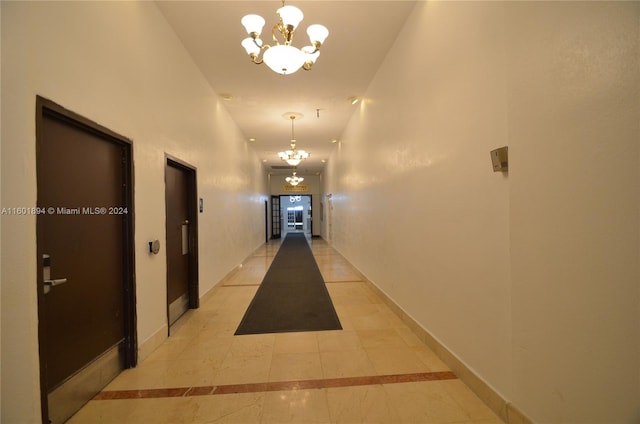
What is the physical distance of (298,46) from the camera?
12.1 ft

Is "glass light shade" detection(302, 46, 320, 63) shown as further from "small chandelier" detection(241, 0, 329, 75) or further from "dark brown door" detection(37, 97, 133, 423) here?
"dark brown door" detection(37, 97, 133, 423)

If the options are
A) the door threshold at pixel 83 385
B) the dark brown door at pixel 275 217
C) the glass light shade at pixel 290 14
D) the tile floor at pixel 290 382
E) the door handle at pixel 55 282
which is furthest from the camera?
the dark brown door at pixel 275 217

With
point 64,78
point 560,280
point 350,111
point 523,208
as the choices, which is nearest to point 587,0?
point 523,208

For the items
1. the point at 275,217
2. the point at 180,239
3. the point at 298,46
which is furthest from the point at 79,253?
the point at 275,217

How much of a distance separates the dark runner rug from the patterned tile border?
1016mm

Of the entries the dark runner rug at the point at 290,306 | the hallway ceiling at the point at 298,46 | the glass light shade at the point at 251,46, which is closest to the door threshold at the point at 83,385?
the dark runner rug at the point at 290,306

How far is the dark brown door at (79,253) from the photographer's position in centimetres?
169

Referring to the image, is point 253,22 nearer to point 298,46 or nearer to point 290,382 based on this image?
point 298,46

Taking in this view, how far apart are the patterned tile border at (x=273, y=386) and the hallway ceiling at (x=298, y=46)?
3744 millimetres

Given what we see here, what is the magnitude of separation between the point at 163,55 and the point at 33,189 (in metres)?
2.28

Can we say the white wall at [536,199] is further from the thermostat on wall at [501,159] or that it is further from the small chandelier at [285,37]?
the small chandelier at [285,37]

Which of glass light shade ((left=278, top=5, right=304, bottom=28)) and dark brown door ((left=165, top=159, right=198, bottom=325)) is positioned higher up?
glass light shade ((left=278, top=5, right=304, bottom=28))

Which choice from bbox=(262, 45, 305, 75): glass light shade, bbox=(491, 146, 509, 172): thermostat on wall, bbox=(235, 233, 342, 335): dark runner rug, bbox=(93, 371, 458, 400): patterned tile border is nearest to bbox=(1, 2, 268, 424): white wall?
bbox=(93, 371, 458, 400): patterned tile border

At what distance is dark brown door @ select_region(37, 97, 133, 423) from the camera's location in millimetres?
1691
